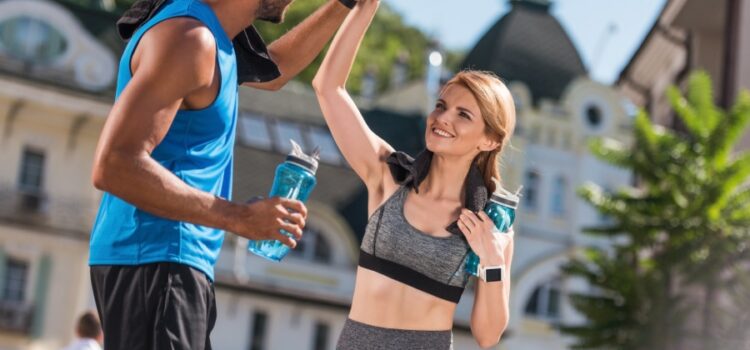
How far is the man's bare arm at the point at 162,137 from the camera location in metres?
4.21

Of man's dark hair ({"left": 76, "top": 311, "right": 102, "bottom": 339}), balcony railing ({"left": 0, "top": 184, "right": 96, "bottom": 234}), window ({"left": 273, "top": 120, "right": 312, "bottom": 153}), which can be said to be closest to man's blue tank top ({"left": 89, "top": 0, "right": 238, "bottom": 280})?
man's dark hair ({"left": 76, "top": 311, "right": 102, "bottom": 339})

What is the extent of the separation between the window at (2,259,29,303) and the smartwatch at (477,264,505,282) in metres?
35.3

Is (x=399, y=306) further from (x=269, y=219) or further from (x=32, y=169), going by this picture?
(x=32, y=169)

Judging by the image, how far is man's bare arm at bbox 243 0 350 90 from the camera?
17.9 ft

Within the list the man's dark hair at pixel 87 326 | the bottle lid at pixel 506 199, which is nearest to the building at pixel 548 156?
the man's dark hair at pixel 87 326

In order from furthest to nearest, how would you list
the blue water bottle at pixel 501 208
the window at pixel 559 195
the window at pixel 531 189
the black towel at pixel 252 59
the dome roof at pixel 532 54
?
the dome roof at pixel 532 54 < the window at pixel 559 195 < the window at pixel 531 189 < the blue water bottle at pixel 501 208 < the black towel at pixel 252 59

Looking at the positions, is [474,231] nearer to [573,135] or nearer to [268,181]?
[268,181]

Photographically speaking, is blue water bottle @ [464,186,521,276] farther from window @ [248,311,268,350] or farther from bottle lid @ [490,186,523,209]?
window @ [248,311,268,350]

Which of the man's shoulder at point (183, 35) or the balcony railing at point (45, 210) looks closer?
the man's shoulder at point (183, 35)

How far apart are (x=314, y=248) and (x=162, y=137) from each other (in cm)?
4048

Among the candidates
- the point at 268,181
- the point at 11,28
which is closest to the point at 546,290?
the point at 268,181

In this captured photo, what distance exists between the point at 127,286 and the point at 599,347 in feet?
61.6

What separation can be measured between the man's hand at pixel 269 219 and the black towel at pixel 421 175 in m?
0.97

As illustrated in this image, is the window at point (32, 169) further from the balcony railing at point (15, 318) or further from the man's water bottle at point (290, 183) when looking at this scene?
the man's water bottle at point (290, 183)
